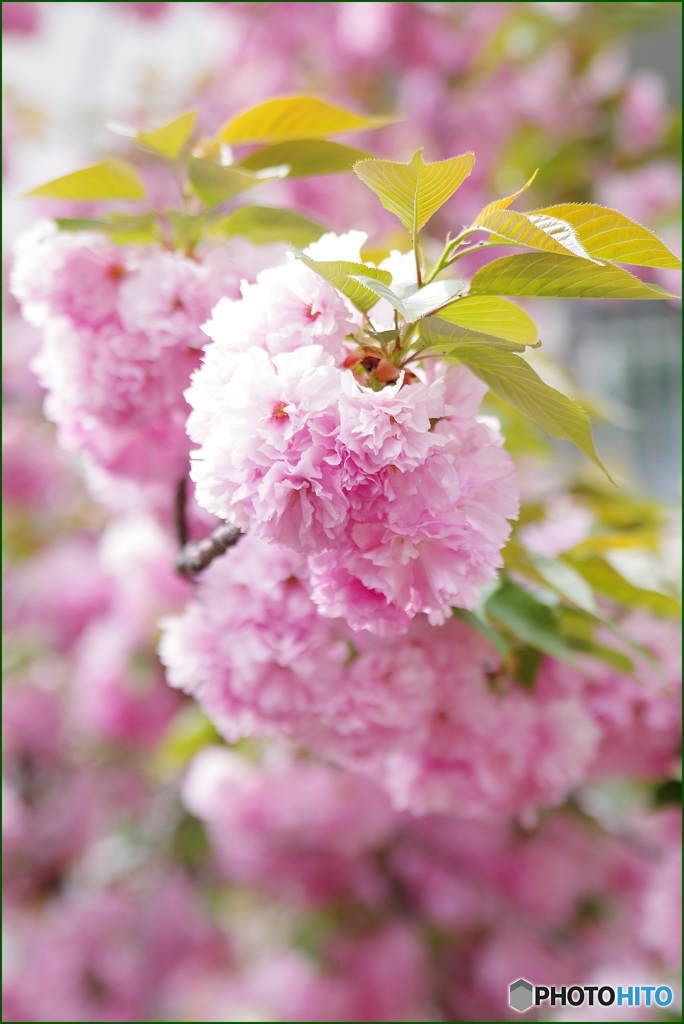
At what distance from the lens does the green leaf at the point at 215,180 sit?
0.67 m

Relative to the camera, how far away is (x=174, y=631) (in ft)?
2.27

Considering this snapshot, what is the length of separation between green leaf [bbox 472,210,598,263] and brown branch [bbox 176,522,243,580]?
0.22 m

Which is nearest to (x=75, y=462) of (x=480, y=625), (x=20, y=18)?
(x=20, y=18)

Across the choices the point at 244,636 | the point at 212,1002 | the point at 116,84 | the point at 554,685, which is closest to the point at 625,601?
the point at 554,685

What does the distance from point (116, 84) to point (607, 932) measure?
2.51 metres

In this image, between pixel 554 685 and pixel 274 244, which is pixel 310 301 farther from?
pixel 554 685

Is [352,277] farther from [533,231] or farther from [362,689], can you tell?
[362,689]

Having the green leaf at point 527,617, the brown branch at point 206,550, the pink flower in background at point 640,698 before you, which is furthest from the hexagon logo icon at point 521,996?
the brown branch at point 206,550

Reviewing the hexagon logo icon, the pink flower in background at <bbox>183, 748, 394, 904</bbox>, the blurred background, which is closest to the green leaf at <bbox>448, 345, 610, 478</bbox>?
the hexagon logo icon

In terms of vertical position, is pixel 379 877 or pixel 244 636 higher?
pixel 244 636

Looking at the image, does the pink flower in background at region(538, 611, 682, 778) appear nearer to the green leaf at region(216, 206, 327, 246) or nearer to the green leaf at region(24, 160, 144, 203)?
the green leaf at region(216, 206, 327, 246)

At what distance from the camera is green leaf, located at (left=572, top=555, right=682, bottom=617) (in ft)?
2.61

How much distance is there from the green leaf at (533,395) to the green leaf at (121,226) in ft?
1.09

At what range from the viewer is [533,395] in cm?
50
